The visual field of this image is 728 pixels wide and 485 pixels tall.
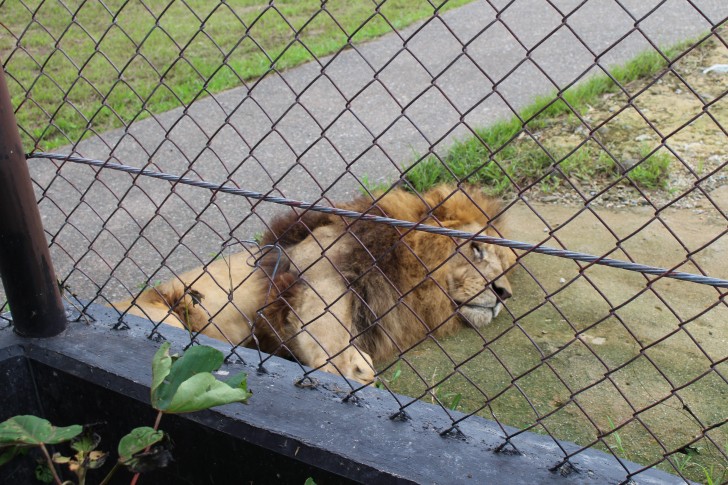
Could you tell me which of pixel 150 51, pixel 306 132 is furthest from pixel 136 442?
pixel 150 51

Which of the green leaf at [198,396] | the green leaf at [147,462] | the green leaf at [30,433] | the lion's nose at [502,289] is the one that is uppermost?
the green leaf at [198,396]

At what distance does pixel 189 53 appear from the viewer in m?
8.05

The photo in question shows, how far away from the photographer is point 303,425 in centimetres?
223

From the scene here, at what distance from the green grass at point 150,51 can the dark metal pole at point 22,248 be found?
12.1ft

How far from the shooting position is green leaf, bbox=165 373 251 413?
163 cm

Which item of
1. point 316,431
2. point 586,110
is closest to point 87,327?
point 316,431

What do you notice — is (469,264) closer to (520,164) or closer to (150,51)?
(520,164)

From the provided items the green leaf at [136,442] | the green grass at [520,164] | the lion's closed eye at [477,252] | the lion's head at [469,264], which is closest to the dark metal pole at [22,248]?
the green leaf at [136,442]

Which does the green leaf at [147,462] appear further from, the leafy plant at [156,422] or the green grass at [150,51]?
the green grass at [150,51]

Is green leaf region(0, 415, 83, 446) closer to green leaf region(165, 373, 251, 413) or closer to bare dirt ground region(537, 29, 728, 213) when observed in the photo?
green leaf region(165, 373, 251, 413)

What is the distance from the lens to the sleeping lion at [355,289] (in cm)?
347

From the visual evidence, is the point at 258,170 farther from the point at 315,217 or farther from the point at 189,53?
the point at 189,53

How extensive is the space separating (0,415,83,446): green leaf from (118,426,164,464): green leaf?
0.36ft

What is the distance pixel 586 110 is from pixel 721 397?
3434 millimetres
